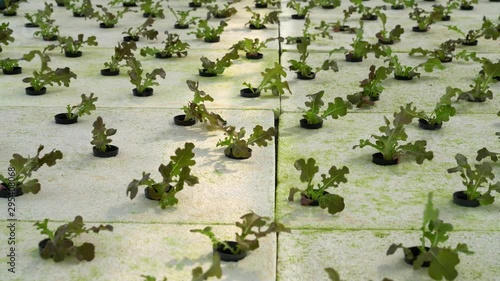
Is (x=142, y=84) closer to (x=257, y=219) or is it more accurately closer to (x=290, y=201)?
(x=290, y=201)

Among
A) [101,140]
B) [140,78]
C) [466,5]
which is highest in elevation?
[101,140]

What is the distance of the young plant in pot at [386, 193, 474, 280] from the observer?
3.01 meters

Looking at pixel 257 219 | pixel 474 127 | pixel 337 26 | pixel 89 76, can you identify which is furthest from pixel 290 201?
pixel 337 26

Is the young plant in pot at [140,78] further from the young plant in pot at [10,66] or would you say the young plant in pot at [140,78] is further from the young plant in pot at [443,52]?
the young plant in pot at [443,52]

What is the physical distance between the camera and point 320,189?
3.84 metres

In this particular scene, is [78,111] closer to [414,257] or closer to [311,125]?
[311,125]

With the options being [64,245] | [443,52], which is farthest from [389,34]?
[64,245]

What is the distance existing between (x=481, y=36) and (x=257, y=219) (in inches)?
210

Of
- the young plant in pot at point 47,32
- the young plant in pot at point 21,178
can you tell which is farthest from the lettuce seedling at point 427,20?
the young plant in pot at point 21,178

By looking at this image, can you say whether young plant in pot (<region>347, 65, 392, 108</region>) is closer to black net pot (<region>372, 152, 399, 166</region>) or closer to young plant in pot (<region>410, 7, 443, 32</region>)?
black net pot (<region>372, 152, 399, 166</region>)

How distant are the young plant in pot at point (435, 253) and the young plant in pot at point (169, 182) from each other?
109 centimetres

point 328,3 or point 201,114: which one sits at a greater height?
point 201,114

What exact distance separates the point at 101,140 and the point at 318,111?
143 centimetres

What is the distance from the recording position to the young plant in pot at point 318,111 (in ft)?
16.5
